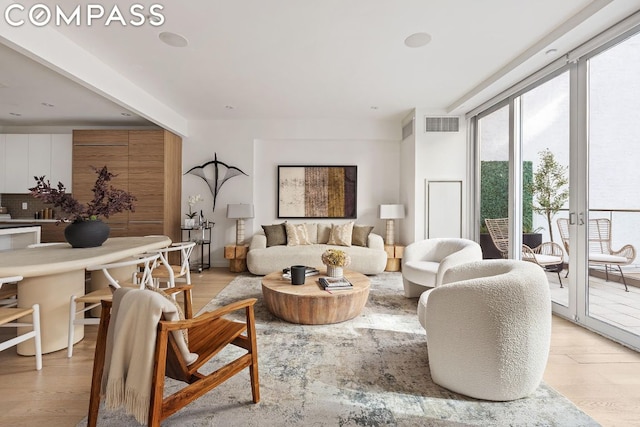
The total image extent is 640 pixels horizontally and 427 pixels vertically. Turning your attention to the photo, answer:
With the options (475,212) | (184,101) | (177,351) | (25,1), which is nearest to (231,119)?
(184,101)

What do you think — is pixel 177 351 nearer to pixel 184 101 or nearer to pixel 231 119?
pixel 184 101

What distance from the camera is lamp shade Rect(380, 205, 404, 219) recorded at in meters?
5.45

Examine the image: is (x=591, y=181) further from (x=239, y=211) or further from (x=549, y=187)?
(x=239, y=211)

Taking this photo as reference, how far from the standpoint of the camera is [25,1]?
2443 millimetres

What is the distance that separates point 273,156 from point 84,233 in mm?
3717

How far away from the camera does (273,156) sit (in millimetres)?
6051

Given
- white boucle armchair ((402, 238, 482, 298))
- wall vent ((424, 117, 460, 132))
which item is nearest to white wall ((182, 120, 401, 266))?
wall vent ((424, 117, 460, 132))

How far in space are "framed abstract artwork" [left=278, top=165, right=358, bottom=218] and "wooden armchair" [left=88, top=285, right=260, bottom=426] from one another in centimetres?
414

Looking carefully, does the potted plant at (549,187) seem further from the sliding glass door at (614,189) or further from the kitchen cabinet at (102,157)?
the kitchen cabinet at (102,157)

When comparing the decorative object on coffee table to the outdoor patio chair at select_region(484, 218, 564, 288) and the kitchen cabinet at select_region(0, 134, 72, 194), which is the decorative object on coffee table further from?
the kitchen cabinet at select_region(0, 134, 72, 194)

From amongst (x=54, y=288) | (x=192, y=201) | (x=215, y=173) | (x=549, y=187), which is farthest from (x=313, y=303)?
(x=215, y=173)

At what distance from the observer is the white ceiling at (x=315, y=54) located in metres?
2.56

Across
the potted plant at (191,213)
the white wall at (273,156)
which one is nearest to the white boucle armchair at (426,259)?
the white wall at (273,156)

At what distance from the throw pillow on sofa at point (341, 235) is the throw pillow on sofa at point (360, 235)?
9 cm
